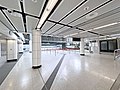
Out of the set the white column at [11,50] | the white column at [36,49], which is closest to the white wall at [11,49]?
the white column at [11,50]

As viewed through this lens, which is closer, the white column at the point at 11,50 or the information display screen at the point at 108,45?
the white column at the point at 11,50

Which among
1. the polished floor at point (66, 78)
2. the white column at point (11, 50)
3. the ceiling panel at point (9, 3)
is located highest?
the ceiling panel at point (9, 3)

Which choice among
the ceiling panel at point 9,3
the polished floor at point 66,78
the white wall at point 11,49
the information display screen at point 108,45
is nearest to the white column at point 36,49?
the polished floor at point 66,78

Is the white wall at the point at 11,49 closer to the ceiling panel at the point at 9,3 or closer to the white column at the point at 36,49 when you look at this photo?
the white column at the point at 36,49

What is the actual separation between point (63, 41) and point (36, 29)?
2010 centimetres

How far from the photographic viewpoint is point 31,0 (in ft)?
8.02

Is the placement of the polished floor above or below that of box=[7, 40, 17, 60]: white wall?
below

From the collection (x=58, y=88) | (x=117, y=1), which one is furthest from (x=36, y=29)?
(x=117, y=1)

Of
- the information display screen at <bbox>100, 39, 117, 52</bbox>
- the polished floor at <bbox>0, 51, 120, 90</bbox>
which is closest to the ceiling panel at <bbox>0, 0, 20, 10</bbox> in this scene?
the polished floor at <bbox>0, 51, 120, 90</bbox>

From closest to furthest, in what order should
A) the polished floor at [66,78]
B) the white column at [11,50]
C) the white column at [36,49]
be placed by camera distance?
the polished floor at [66,78]
the white column at [36,49]
the white column at [11,50]

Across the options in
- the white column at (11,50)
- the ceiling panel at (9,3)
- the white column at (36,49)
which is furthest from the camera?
the white column at (11,50)

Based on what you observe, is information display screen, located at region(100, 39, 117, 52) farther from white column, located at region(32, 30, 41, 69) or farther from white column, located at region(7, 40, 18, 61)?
white column, located at region(7, 40, 18, 61)

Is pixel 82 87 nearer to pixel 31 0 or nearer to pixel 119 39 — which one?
pixel 31 0

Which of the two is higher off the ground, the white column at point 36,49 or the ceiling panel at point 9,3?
the ceiling panel at point 9,3
